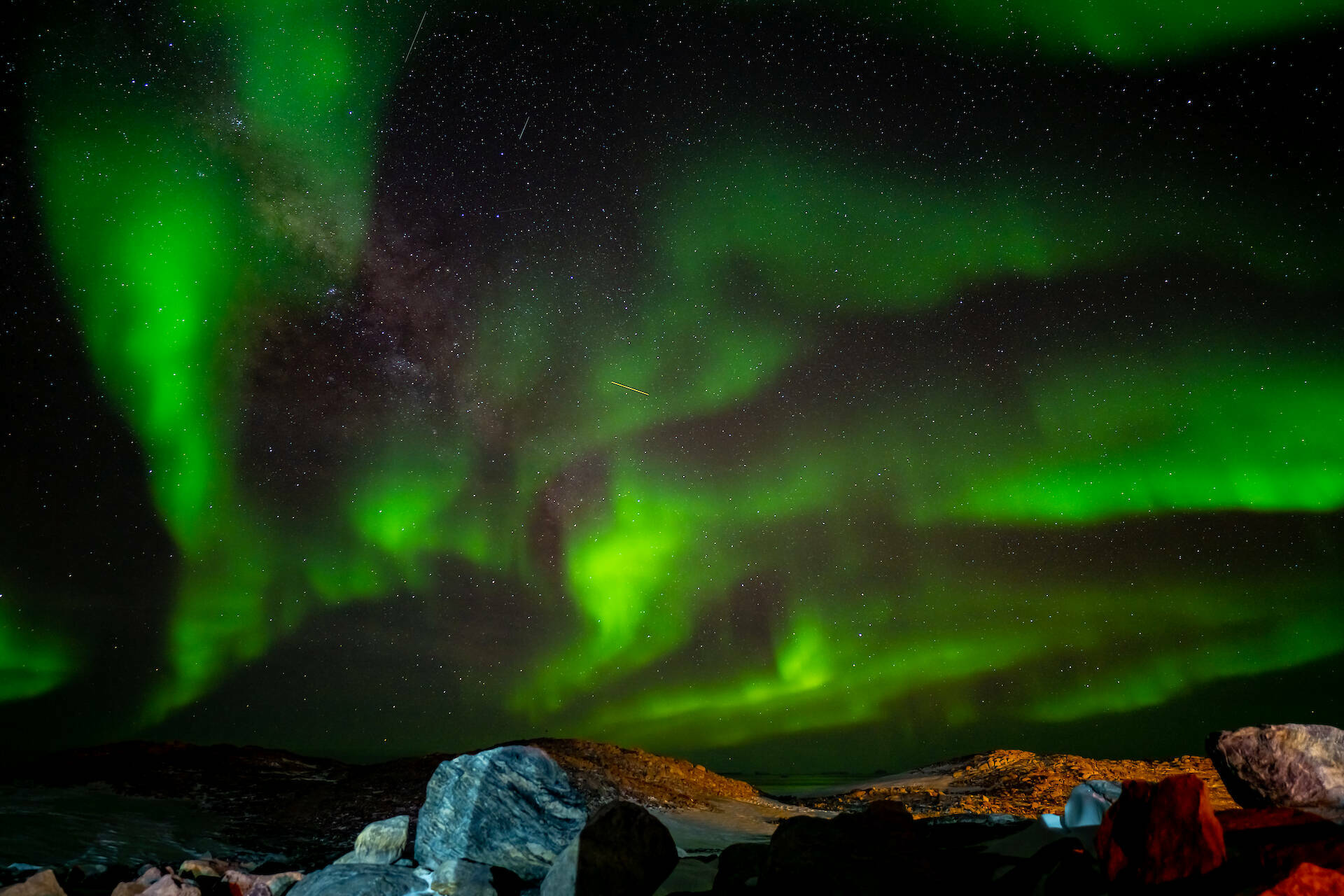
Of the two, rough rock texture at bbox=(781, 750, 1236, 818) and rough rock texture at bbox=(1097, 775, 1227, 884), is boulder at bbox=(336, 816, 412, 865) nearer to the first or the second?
rough rock texture at bbox=(1097, 775, 1227, 884)

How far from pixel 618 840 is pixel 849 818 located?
254 centimetres

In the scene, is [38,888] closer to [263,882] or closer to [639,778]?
[263,882]

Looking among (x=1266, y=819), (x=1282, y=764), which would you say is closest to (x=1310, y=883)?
(x=1266, y=819)

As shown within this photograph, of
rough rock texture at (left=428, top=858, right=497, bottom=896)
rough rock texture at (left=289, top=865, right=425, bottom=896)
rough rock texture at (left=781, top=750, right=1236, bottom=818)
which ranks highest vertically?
rough rock texture at (left=289, top=865, right=425, bottom=896)

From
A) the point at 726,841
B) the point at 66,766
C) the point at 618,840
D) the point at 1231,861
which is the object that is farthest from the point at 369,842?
the point at 66,766

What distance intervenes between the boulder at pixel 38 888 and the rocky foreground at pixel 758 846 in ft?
0.08

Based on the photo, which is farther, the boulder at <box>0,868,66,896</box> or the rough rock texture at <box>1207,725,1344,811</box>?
the boulder at <box>0,868,66,896</box>

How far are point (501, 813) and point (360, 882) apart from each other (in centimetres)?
228

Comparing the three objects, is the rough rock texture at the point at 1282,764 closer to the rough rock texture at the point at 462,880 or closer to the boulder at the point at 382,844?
the rough rock texture at the point at 462,880

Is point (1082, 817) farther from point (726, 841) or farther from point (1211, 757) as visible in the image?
point (726, 841)

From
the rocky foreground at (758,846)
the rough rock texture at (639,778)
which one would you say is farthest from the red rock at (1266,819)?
the rough rock texture at (639,778)

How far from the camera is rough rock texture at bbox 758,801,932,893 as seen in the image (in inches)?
269

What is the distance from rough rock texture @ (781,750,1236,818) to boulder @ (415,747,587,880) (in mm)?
11215

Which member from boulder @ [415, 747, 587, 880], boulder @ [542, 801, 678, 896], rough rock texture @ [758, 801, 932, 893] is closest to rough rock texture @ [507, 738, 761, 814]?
boulder @ [415, 747, 587, 880]
